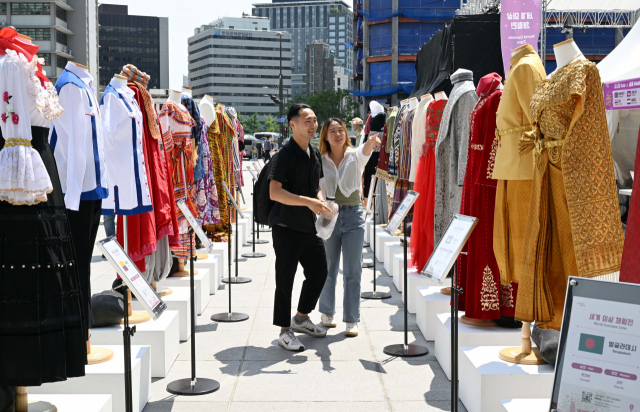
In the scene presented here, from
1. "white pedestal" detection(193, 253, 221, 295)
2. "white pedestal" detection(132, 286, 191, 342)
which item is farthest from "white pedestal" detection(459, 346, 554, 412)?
"white pedestal" detection(193, 253, 221, 295)

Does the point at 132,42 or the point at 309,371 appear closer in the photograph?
the point at 309,371

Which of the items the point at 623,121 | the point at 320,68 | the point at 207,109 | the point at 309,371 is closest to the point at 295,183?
the point at 309,371

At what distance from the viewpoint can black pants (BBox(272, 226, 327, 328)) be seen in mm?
4801

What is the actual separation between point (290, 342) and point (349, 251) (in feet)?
2.92

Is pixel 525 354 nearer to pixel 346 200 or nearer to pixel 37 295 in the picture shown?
pixel 346 200

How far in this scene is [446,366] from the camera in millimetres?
4266

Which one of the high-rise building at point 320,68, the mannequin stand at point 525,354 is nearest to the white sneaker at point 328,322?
the mannequin stand at point 525,354

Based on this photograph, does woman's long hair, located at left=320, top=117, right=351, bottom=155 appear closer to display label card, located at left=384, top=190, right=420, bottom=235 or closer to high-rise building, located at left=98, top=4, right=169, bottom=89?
display label card, located at left=384, top=190, right=420, bottom=235

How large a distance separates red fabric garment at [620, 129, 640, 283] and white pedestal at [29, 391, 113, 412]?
2349mm

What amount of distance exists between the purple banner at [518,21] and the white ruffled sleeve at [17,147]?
7.22m

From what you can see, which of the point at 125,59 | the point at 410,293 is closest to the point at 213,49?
the point at 125,59

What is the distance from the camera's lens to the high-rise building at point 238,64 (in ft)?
379

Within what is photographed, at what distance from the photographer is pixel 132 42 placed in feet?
327

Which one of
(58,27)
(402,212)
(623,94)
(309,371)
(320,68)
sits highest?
(320,68)
